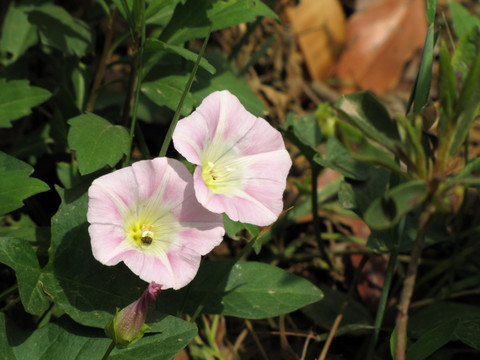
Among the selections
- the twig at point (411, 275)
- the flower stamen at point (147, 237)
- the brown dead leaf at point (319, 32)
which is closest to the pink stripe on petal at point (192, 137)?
the flower stamen at point (147, 237)

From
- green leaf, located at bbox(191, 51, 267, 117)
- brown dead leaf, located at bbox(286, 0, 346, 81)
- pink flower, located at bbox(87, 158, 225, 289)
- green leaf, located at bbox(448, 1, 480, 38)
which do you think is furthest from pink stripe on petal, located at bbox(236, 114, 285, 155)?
brown dead leaf, located at bbox(286, 0, 346, 81)

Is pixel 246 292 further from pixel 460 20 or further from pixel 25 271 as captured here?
pixel 460 20

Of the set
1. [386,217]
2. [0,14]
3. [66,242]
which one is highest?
[386,217]

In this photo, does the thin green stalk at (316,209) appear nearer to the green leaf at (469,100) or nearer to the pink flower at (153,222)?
the pink flower at (153,222)

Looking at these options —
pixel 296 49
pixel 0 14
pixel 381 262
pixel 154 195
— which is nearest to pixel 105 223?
pixel 154 195

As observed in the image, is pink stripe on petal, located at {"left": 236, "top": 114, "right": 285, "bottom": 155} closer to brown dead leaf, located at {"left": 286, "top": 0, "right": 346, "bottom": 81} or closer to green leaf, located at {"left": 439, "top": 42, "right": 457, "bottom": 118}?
green leaf, located at {"left": 439, "top": 42, "right": 457, "bottom": 118}

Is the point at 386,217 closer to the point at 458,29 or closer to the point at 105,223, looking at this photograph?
the point at 105,223
